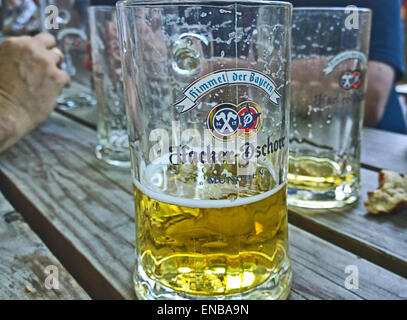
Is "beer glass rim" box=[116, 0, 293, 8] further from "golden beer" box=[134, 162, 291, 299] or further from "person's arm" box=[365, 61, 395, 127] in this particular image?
"person's arm" box=[365, 61, 395, 127]

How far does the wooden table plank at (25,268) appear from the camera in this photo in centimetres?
50

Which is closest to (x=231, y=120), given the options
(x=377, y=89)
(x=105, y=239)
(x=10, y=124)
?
(x=105, y=239)

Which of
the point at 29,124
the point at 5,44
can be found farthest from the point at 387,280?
the point at 5,44

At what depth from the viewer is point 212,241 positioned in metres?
0.43

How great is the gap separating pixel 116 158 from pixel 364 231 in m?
0.53

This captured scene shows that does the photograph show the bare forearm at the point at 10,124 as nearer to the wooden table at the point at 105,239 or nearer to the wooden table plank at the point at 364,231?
the wooden table at the point at 105,239

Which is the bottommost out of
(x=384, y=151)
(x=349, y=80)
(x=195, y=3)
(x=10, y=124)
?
(x=384, y=151)

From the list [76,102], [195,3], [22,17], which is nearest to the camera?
[195,3]

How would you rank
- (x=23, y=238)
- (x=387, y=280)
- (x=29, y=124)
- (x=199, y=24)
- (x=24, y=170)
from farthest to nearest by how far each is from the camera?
(x=29, y=124) < (x=24, y=170) < (x=23, y=238) < (x=387, y=280) < (x=199, y=24)

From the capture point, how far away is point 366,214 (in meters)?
0.67

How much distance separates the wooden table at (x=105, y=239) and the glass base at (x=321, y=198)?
0.9 inches

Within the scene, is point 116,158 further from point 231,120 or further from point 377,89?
point 377,89
